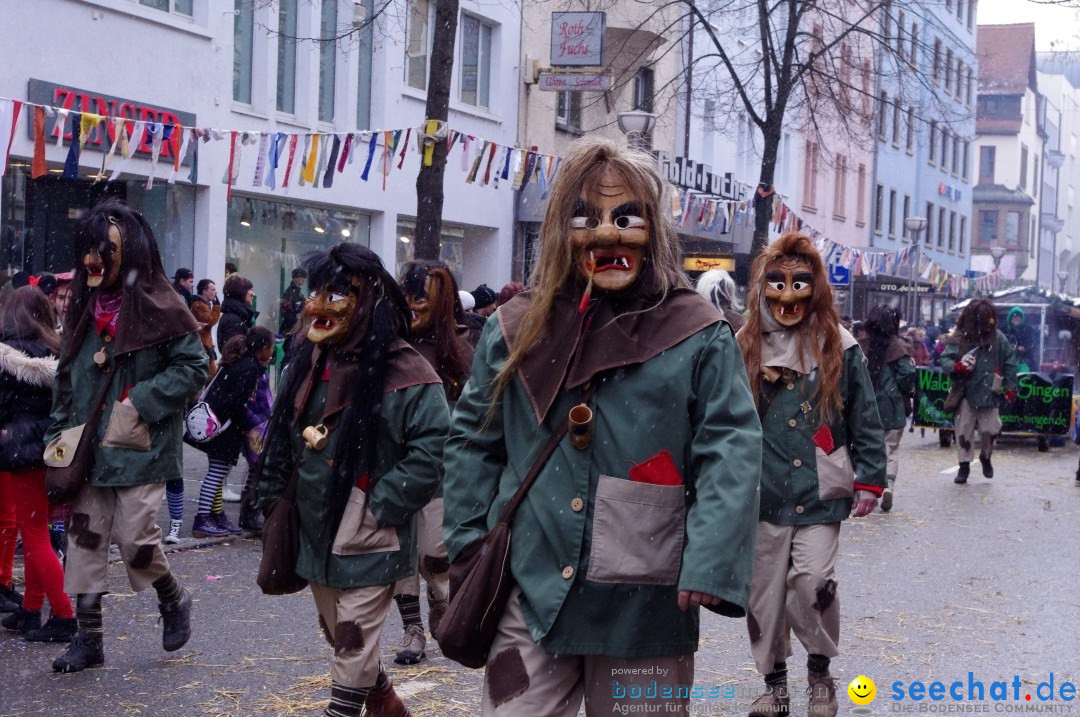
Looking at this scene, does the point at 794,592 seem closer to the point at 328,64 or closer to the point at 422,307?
the point at 422,307

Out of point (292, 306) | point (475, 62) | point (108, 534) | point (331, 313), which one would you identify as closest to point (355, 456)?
point (331, 313)

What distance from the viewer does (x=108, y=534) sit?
5.86 m

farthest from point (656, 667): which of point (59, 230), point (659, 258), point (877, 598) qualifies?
point (59, 230)

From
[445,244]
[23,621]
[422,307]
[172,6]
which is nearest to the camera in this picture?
[23,621]

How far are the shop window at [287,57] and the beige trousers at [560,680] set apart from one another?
15071 millimetres

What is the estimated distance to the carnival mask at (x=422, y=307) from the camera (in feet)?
21.5

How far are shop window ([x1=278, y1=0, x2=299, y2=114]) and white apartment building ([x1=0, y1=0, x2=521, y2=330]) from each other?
2cm

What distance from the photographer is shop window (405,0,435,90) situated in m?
19.6

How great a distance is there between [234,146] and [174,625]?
8.00m

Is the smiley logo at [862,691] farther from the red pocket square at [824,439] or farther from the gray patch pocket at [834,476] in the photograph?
the red pocket square at [824,439]

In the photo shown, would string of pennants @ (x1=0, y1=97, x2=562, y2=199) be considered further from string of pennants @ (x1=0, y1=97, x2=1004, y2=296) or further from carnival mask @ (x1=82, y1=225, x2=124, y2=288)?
carnival mask @ (x1=82, y1=225, x2=124, y2=288)

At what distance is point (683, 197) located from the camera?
21.2 metres

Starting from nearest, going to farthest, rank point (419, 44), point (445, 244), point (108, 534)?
point (108, 534) < point (419, 44) < point (445, 244)

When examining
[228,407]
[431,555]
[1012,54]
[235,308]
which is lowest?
[431,555]
